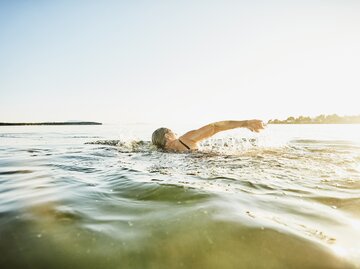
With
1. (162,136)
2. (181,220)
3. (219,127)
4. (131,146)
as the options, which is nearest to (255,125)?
(219,127)

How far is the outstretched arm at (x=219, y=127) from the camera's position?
7.29 meters

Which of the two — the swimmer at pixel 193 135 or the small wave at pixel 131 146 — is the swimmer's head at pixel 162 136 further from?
the small wave at pixel 131 146

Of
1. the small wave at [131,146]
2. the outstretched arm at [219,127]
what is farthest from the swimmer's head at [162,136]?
→ the outstretched arm at [219,127]

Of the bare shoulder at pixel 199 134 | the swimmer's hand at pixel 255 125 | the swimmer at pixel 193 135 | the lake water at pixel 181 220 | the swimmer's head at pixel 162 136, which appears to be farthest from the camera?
the swimmer's head at pixel 162 136

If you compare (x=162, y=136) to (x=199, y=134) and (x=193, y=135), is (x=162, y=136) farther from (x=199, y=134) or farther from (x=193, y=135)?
(x=199, y=134)

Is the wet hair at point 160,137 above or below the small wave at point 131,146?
above

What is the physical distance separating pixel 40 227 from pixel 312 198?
315cm

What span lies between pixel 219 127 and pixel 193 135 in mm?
866

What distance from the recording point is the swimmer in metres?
7.34

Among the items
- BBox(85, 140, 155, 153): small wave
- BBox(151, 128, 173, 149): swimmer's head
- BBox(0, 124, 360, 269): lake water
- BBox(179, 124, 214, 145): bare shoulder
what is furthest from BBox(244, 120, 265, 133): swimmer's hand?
BBox(85, 140, 155, 153): small wave

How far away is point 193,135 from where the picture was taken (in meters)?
8.37

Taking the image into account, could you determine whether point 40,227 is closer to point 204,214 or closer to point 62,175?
point 204,214

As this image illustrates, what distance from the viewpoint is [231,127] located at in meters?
7.78

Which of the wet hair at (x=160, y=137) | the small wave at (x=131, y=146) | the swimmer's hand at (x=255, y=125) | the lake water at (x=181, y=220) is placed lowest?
the lake water at (x=181, y=220)
